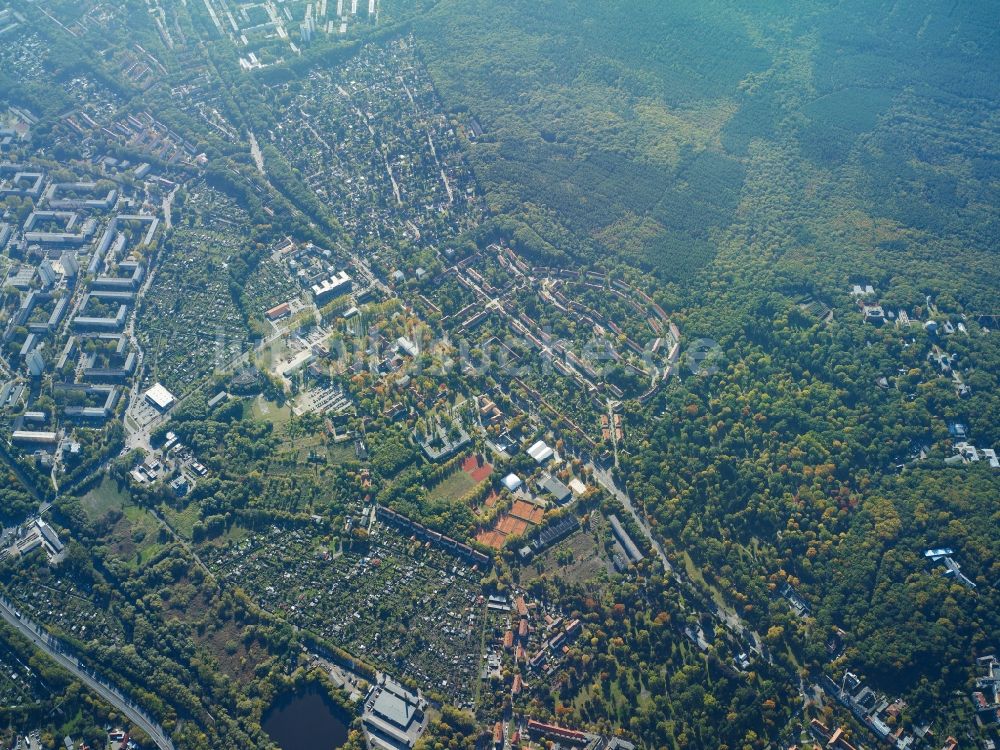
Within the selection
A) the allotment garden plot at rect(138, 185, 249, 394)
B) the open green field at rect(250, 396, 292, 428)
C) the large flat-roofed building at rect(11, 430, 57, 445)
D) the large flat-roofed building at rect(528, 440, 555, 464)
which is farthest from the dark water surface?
the large flat-roofed building at rect(11, 430, 57, 445)

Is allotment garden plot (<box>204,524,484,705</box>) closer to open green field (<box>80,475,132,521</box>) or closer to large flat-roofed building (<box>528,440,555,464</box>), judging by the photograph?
open green field (<box>80,475,132,521</box>)

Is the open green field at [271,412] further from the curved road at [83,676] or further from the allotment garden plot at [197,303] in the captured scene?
the curved road at [83,676]

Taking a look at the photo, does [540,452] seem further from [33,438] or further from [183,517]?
[33,438]

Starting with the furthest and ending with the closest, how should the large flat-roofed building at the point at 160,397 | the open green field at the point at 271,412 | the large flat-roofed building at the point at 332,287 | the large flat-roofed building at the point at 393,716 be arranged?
the large flat-roofed building at the point at 332,287 → the large flat-roofed building at the point at 160,397 → the open green field at the point at 271,412 → the large flat-roofed building at the point at 393,716

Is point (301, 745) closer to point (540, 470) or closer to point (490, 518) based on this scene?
point (490, 518)

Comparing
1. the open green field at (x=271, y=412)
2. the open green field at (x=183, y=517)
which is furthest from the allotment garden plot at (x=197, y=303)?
the open green field at (x=183, y=517)

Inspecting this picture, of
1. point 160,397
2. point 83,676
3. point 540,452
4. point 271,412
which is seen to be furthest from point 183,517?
point 540,452

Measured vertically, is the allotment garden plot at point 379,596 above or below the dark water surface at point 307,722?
above
